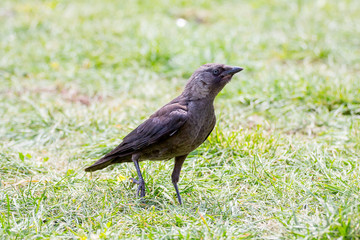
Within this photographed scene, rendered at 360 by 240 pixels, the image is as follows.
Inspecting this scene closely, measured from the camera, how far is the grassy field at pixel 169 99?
3.35 m

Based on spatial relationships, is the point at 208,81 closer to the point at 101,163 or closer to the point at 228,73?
→ the point at 228,73

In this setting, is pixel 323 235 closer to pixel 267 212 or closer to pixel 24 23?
pixel 267 212

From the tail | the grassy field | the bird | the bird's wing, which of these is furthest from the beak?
the tail

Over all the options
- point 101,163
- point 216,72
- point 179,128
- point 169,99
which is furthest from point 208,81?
point 169,99

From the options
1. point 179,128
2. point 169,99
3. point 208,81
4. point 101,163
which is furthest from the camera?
point 169,99

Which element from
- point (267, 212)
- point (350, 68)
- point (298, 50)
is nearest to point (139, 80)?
point (298, 50)

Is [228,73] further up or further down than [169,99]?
further up

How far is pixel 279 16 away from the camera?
9.08 meters

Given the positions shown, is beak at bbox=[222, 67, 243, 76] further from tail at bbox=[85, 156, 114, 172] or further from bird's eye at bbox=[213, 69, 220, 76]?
tail at bbox=[85, 156, 114, 172]

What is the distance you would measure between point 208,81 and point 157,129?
58 centimetres

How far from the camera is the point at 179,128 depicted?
145 inches

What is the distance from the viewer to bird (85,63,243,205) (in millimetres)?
3674

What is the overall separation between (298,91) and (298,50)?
1950 millimetres

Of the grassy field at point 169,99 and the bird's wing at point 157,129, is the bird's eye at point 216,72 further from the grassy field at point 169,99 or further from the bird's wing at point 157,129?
the grassy field at point 169,99
